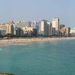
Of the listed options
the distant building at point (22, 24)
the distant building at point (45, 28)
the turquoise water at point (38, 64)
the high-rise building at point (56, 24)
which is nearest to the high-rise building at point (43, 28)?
the distant building at point (45, 28)

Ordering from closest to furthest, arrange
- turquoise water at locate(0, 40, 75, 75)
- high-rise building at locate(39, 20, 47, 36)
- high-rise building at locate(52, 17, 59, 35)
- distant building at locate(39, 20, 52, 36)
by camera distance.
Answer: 1. turquoise water at locate(0, 40, 75, 75)
2. high-rise building at locate(39, 20, 47, 36)
3. distant building at locate(39, 20, 52, 36)
4. high-rise building at locate(52, 17, 59, 35)

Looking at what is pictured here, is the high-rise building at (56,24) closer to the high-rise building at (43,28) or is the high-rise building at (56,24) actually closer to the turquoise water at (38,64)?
the high-rise building at (43,28)

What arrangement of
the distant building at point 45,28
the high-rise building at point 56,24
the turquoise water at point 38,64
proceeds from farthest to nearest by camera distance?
the high-rise building at point 56,24 → the distant building at point 45,28 → the turquoise water at point 38,64

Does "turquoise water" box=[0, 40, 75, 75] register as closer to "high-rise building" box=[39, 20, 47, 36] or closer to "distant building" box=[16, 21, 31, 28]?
"high-rise building" box=[39, 20, 47, 36]

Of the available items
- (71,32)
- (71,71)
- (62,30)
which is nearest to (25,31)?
(62,30)

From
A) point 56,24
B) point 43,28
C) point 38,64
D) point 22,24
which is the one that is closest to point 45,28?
point 43,28

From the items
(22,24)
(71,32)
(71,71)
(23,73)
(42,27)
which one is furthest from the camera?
(71,32)

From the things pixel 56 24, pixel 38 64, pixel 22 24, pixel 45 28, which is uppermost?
pixel 56 24

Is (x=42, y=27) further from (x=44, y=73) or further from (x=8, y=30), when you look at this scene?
(x=44, y=73)

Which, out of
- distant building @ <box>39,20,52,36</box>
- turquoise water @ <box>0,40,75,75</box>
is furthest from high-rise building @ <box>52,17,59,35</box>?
turquoise water @ <box>0,40,75,75</box>

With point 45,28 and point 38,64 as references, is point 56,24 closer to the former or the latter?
point 45,28

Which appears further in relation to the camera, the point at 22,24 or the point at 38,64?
the point at 22,24
